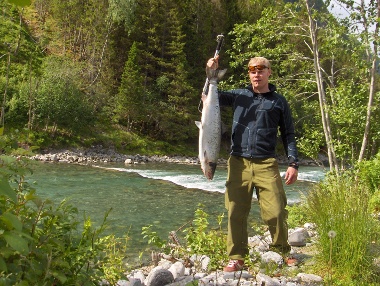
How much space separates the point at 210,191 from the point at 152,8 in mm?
27404

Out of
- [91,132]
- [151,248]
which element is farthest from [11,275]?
[91,132]

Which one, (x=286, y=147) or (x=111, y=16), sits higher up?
(x=111, y=16)

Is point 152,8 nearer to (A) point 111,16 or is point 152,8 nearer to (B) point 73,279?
(A) point 111,16

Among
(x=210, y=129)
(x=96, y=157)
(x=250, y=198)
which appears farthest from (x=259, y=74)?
(x=96, y=157)

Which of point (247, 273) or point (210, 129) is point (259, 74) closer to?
point (210, 129)

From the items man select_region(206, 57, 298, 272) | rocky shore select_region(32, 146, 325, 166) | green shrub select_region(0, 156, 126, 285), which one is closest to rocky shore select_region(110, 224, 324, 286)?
man select_region(206, 57, 298, 272)

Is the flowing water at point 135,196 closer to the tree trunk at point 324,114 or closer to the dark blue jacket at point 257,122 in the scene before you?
the tree trunk at point 324,114

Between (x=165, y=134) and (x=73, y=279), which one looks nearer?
(x=73, y=279)

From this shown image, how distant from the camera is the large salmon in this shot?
121 inches

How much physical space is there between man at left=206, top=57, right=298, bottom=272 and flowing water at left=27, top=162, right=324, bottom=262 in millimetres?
2560

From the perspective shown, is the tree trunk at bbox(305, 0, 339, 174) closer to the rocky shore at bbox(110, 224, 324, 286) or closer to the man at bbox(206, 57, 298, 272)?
the rocky shore at bbox(110, 224, 324, 286)

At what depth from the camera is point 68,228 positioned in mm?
2127

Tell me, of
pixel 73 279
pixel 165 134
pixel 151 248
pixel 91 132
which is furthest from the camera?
pixel 165 134

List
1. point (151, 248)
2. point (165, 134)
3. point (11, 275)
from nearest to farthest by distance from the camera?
point (11, 275) < point (151, 248) < point (165, 134)
